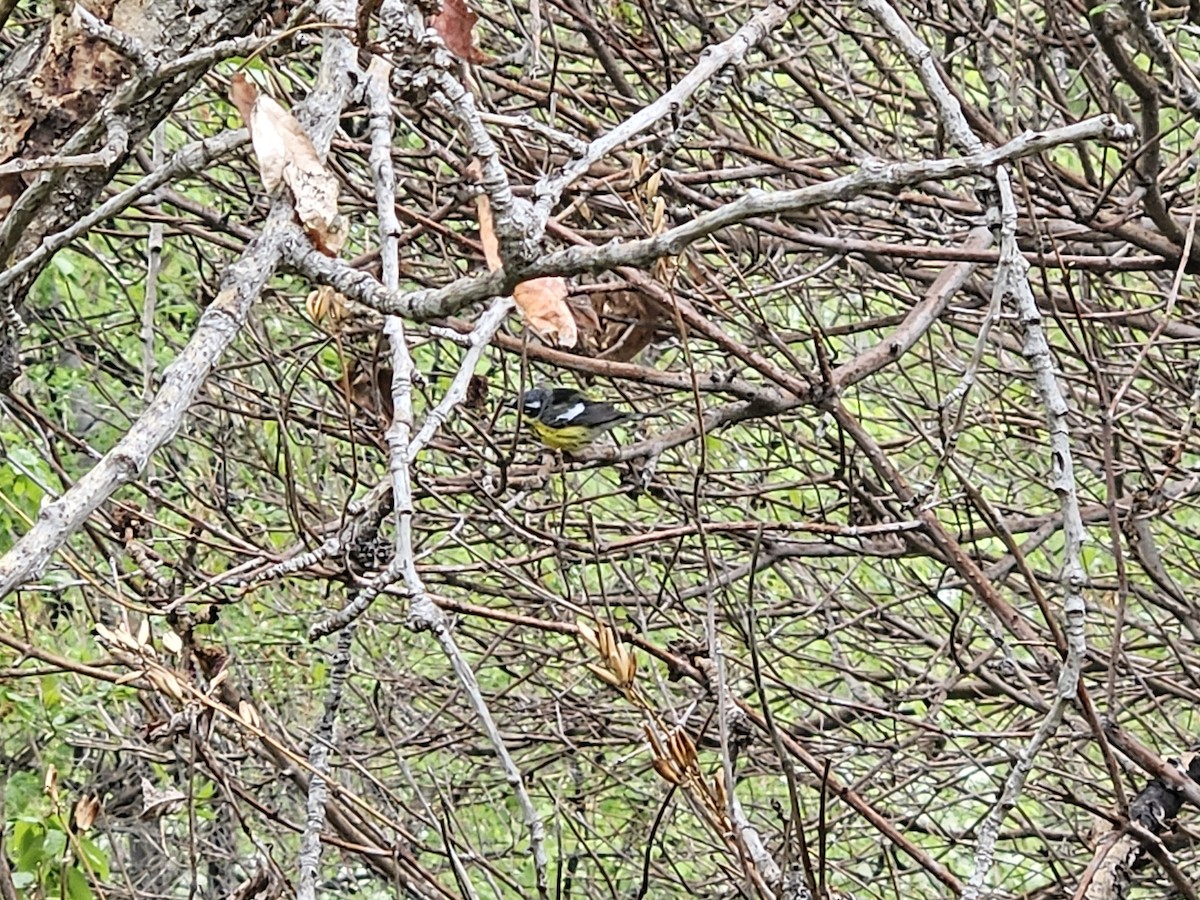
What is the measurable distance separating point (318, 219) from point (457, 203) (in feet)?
5.63

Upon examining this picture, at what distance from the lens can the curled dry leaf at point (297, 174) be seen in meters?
1.60

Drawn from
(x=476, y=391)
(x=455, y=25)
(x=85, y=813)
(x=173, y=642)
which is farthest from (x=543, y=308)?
(x=476, y=391)

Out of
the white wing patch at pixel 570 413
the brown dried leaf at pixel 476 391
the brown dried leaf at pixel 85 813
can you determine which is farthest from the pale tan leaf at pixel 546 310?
the white wing patch at pixel 570 413

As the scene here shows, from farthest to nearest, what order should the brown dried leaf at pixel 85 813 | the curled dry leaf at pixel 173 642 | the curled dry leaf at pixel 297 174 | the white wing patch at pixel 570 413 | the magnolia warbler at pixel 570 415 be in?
the white wing patch at pixel 570 413 → the magnolia warbler at pixel 570 415 → the brown dried leaf at pixel 85 813 → the curled dry leaf at pixel 173 642 → the curled dry leaf at pixel 297 174

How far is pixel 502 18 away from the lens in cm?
500

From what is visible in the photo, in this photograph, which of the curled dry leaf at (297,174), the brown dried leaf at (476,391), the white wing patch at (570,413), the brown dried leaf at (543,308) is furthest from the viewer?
the white wing patch at (570,413)

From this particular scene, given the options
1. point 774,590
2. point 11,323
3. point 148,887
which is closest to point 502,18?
point 774,590

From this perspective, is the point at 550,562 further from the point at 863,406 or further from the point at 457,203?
the point at 457,203

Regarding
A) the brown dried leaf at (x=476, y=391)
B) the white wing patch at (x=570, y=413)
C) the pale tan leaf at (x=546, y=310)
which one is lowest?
the white wing patch at (x=570, y=413)

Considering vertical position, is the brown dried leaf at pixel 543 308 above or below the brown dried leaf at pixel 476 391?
above

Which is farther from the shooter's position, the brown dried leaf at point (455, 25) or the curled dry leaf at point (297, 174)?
the brown dried leaf at point (455, 25)

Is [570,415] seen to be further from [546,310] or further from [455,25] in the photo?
[546,310]

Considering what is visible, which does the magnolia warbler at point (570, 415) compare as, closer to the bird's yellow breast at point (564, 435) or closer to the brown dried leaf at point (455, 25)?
the bird's yellow breast at point (564, 435)

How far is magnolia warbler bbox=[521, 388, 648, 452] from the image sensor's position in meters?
4.68
